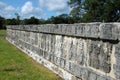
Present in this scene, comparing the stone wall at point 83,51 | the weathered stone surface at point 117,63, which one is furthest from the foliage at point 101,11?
the weathered stone surface at point 117,63

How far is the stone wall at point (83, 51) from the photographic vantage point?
5223 millimetres

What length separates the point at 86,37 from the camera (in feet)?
21.0

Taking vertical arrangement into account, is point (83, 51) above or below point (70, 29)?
below

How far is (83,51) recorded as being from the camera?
6.64 metres

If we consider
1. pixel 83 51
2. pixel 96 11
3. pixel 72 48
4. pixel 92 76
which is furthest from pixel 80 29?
pixel 96 11

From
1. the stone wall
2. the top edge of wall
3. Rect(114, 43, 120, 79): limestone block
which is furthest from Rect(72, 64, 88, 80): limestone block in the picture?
Rect(114, 43, 120, 79): limestone block

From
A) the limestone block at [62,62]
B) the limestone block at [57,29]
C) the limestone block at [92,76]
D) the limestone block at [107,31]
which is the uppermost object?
the limestone block at [107,31]

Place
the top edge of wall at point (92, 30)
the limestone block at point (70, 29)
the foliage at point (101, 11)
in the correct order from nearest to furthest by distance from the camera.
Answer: the top edge of wall at point (92, 30) → the limestone block at point (70, 29) → the foliage at point (101, 11)

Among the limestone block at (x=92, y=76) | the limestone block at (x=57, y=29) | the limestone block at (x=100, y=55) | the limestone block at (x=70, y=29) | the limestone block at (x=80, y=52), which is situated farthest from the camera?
the limestone block at (x=57, y=29)

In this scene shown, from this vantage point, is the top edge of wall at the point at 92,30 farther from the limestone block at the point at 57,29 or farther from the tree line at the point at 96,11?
the tree line at the point at 96,11

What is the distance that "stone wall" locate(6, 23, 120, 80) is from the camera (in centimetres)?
522

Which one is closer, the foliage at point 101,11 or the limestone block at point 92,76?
the limestone block at point 92,76

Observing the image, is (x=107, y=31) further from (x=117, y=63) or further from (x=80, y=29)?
(x=80, y=29)

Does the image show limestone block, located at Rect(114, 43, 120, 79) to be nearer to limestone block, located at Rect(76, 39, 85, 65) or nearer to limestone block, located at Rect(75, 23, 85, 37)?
limestone block, located at Rect(75, 23, 85, 37)
